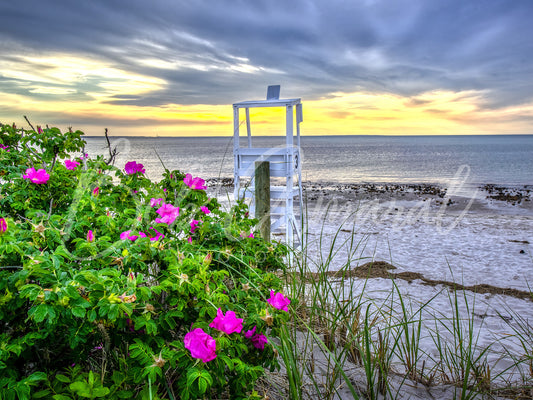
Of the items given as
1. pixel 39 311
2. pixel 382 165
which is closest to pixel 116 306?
pixel 39 311

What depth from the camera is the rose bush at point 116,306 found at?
4.08 ft

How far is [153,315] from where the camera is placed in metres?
1.51

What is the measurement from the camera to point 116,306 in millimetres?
1216

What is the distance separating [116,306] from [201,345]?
31cm

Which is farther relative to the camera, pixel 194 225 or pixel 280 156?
pixel 280 156

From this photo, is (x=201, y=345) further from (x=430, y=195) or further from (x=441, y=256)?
(x=430, y=195)

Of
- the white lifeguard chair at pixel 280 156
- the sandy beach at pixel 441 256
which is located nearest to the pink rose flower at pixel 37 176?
the sandy beach at pixel 441 256

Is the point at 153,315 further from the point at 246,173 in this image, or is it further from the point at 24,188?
the point at 246,173

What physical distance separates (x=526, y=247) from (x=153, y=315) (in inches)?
340

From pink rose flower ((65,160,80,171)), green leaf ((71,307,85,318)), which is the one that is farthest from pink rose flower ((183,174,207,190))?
green leaf ((71,307,85,318))

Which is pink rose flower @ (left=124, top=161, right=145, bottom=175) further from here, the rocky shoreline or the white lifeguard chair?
the rocky shoreline

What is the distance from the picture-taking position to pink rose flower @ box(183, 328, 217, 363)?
1.29m

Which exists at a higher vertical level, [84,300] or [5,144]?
[5,144]

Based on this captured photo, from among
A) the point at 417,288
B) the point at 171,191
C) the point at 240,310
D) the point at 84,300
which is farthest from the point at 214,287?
the point at 417,288
